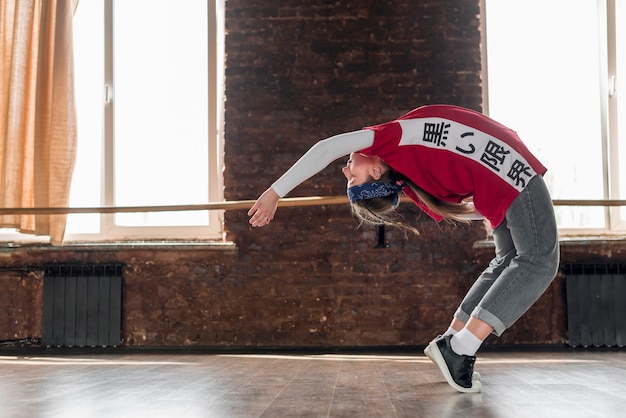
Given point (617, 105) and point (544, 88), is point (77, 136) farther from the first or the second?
point (617, 105)

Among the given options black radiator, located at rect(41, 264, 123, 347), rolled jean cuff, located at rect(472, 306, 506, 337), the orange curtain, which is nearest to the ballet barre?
the orange curtain

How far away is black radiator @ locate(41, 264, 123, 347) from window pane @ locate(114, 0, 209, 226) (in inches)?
24.6

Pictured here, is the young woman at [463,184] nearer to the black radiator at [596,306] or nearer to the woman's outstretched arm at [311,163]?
the woman's outstretched arm at [311,163]

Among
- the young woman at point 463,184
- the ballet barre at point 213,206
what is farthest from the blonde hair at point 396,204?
the ballet barre at point 213,206

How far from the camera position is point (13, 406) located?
1.90 m

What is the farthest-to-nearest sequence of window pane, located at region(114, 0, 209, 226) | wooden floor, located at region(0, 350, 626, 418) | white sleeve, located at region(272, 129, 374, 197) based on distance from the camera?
window pane, located at region(114, 0, 209, 226) → white sleeve, located at region(272, 129, 374, 197) → wooden floor, located at region(0, 350, 626, 418)

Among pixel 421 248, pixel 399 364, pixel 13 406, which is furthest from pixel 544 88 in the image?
pixel 13 406

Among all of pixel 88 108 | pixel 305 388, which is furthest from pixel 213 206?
pixel 305 388

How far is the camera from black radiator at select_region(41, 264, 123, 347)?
435 centimetres

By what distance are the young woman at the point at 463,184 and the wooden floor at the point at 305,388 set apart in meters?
0.22

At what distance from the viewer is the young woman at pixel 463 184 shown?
2096 mm

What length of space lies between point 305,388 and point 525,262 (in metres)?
0.78

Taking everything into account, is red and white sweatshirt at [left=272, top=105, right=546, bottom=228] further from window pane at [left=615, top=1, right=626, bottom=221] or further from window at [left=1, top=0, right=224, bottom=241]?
window pane at [left=615, top=1, right=626, bottom=221]

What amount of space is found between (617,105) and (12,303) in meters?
4.07
